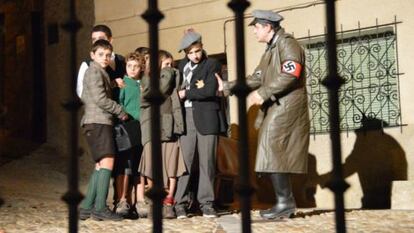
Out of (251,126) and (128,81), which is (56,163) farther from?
(128,81)

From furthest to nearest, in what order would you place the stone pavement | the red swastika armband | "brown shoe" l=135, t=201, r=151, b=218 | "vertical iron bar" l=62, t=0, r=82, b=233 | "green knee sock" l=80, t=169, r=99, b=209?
"brown shoe" l=135, t=201, r=151, b=218 → "green knee sock" l=80, t=169, r=99, b=209 → the red swastika armband → the stone pavement → "vertical iron bar" l=62, t=0, r=82, b=233

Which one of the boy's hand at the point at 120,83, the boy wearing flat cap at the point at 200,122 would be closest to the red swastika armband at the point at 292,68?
the boy wearing flat cap at the point at 200,122

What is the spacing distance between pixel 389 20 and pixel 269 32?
9.31 feet

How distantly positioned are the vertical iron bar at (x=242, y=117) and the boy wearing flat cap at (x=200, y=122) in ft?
14.8

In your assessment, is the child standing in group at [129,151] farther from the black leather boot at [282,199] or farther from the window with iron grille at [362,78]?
the window with iron grille at [362,78]

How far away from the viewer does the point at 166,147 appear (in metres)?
6.45

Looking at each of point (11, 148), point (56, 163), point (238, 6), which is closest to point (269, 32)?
point (238, 6)

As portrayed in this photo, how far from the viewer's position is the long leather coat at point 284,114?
588 centimetres

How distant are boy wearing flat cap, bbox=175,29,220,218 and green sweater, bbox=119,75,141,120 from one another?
0.40 metres

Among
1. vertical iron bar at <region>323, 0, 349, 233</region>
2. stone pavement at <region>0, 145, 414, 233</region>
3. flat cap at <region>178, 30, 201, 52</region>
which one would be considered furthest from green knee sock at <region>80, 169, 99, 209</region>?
vertical iron bar at <region>323, 0, 349, 233</region>

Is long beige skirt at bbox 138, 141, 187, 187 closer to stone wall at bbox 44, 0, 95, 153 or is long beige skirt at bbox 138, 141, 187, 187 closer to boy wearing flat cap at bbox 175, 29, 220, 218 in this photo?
boy wearing flat cap at bbox 175, 29, 220, 218

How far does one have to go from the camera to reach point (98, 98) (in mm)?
5949

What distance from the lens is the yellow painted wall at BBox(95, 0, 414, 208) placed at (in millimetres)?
8266

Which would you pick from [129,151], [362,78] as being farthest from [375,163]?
[129,151]
